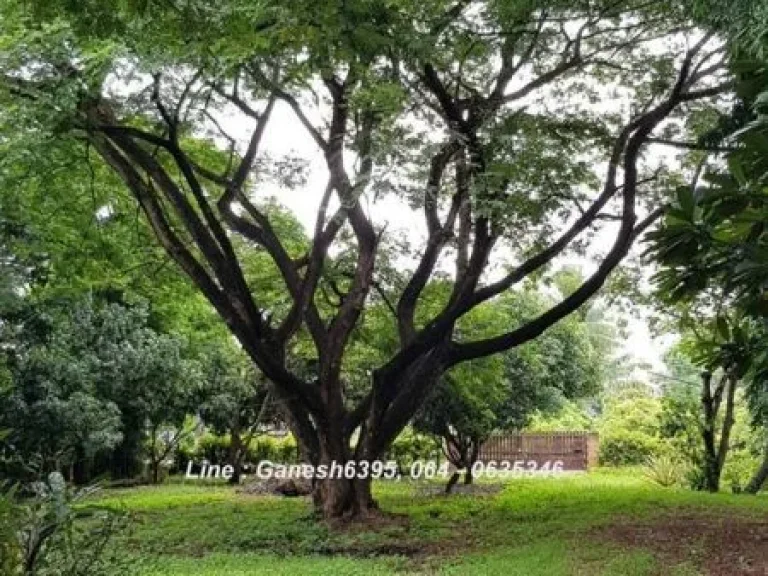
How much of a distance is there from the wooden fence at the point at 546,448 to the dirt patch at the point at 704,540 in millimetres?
10664

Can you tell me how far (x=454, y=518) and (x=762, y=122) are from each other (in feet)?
25.2

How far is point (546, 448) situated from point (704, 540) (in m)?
12.5

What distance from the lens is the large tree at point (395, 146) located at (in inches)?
235

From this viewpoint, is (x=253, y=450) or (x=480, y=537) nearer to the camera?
(x=480, y=537)

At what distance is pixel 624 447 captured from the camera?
1931 centimetres

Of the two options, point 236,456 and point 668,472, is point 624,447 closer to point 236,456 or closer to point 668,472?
point 668,472

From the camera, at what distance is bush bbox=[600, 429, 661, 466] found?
19000mm

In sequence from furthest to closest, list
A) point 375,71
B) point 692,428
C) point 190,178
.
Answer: point 692,428
point 190,178
point 375,71

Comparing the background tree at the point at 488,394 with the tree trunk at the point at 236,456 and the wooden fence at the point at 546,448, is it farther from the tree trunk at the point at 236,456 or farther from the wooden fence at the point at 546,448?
the tree trunk at the point at 236,456

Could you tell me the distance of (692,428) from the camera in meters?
12.4

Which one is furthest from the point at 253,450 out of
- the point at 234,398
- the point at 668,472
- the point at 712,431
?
the point at 712,431

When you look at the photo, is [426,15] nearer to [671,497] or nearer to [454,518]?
[454,518]

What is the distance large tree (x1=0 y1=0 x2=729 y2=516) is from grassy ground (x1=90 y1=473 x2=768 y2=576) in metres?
0.99

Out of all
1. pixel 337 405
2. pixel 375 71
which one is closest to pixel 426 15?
pixel 375 71
